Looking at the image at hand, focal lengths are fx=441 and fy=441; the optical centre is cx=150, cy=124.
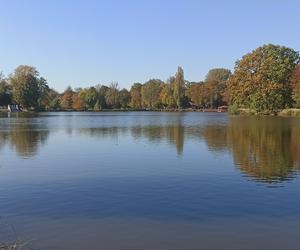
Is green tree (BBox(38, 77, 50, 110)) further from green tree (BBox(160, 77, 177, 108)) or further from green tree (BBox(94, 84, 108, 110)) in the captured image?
green tree (BBox(160, 77, 177, 108))

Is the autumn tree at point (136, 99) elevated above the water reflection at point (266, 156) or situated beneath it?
elevated above

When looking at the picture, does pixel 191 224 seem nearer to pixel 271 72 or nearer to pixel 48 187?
pixel 48 187

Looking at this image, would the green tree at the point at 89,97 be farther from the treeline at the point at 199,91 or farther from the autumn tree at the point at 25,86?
the autumn tree at the point at 25,86

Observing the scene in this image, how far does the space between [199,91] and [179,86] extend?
25.1 ft

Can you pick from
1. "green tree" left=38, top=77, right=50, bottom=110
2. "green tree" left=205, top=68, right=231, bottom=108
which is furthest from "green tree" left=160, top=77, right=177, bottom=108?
"green tree" left=38, top=77, right=50, bottom=110

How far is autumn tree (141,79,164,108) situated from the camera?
7087 inches

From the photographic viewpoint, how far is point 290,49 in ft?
355

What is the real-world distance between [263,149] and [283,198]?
15.1m

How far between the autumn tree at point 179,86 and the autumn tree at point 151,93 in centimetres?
1628

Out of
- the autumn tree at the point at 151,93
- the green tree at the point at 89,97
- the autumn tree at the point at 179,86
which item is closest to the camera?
the autumn tree at the point at 179,86

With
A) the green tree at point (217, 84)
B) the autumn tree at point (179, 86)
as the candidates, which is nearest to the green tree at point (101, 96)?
the autumn tree at point (179, 86)

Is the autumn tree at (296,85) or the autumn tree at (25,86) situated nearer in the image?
the autumn tree at (296,85)

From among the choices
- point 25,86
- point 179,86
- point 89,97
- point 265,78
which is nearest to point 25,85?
point 25,86

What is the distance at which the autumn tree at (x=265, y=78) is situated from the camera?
3922 inches
